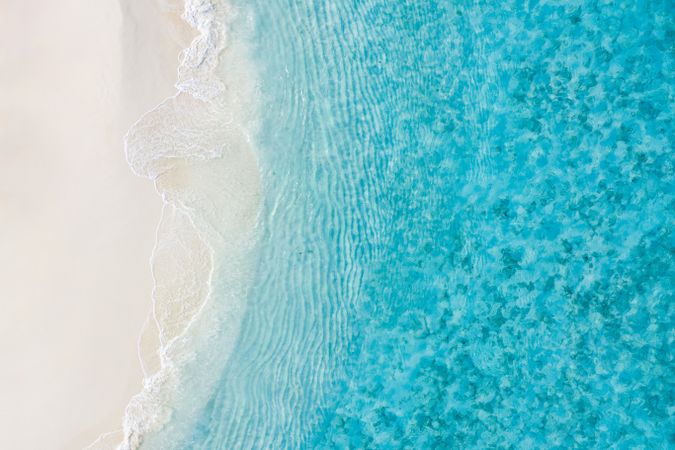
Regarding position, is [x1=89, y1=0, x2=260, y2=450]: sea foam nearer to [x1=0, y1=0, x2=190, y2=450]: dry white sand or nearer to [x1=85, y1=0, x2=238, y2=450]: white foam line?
[x1=85, y1=0, x2=238, y2=450]: white foam line

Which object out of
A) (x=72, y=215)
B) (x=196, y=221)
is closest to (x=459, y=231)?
(x=196, y=221)

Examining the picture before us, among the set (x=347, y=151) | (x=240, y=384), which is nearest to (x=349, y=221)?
(x=347, y=151)

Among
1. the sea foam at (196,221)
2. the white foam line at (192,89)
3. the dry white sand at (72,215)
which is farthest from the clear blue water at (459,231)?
the dry white sand at (72,215)

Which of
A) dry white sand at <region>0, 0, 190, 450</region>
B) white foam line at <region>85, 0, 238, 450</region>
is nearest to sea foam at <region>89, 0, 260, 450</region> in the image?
white foam line at <region>85, 0, 238, 450</region>

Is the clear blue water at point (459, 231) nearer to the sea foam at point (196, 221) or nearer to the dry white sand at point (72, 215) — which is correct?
the sea foam at point (196, 221)

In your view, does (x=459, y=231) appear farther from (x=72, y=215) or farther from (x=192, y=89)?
(x=72, y=215)
